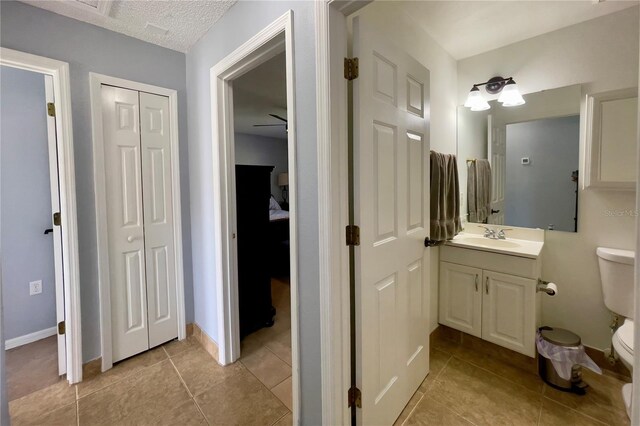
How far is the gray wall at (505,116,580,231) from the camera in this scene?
6.75 feet

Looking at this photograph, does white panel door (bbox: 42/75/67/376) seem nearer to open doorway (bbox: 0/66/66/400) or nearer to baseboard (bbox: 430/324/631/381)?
open doorway (bbox: 0/66/66/400)

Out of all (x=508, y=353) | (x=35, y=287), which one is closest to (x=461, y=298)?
(x=508, y=353)

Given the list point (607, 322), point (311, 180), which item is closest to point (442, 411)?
point (607, 322)

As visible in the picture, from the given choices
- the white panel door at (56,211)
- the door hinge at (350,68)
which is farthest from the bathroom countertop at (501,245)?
the white panel door at (56,211)

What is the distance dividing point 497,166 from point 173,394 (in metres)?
3.04

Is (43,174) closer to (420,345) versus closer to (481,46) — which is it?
(420,345)

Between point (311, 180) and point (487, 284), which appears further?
point (487, 284)

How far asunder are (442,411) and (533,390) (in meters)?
0.67

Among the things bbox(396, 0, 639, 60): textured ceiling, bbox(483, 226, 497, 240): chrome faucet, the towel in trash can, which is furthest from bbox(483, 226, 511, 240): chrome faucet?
bbox(396, 0, 639, 60): textured ceiling

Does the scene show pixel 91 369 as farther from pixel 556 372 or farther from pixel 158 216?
pixel 556 372

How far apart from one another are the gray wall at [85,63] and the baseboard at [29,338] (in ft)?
2.85

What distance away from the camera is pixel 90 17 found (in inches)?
69.5

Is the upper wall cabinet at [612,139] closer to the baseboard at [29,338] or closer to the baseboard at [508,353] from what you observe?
the baseboard at [508,353]

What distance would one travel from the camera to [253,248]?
8.18ft
